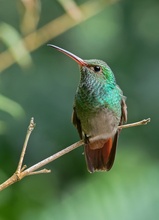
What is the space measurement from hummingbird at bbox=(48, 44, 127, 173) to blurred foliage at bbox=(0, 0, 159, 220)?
0.26 meters

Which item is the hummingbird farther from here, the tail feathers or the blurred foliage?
the blurred foliage

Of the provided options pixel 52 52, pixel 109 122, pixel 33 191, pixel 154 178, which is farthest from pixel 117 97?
pixel 52 52

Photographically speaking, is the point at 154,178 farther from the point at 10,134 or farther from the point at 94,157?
the point at 10,134

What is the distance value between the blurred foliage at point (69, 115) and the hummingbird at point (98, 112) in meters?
0.26

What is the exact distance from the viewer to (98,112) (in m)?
2.89

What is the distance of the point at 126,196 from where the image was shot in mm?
3461

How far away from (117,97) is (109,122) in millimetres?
154

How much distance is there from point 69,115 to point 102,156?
5.01 ft

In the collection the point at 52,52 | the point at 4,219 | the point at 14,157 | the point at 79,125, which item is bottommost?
the point at 4,219

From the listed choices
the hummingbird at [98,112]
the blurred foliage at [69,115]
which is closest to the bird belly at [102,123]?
the hummingbird at [98,112]

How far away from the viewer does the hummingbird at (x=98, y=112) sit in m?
2.88

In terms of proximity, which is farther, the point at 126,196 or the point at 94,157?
the point at 126,196

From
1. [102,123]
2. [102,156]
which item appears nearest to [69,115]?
[102,156]

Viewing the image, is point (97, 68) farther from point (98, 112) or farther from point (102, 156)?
point (102, 156)
